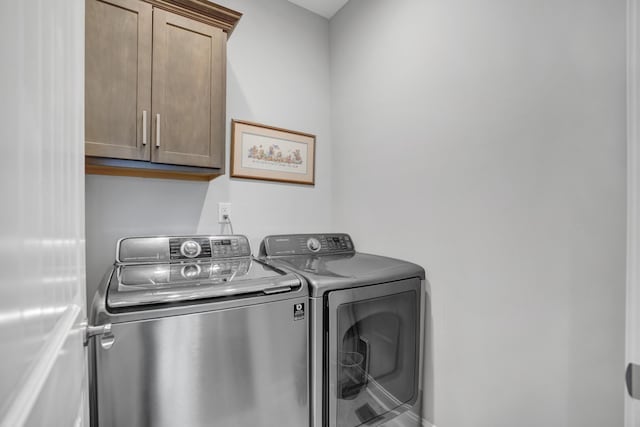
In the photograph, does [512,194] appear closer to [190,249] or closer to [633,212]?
[633,212]

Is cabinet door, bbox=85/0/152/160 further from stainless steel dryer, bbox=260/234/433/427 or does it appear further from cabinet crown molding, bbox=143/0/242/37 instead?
stainless steel dryer, bbox=260/234/433/427

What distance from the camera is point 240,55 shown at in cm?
200

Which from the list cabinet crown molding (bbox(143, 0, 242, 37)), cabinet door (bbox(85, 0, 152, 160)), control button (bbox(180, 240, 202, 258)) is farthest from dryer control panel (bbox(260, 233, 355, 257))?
cabinet crown molding (bbox(143, 0, 242, 37))

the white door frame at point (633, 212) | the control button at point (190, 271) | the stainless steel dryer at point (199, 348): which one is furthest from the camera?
the control button at point (190, 271)

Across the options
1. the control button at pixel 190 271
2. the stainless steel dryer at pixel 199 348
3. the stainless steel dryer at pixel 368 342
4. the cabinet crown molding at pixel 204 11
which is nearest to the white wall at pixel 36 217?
the stainless steel dryer at pixel 199 348

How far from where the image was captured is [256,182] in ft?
6.77

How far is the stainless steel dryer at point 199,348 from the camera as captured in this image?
0.90 metres

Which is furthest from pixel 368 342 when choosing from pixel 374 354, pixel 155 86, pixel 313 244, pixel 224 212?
pixel 155 86

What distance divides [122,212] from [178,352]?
3.35 feet

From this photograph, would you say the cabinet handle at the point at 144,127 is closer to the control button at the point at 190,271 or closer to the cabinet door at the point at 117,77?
the cabinet door at the point at 117,77

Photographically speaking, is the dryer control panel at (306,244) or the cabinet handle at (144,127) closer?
the cabinet handle at (144,127)

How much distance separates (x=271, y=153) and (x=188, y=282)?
1237 mm

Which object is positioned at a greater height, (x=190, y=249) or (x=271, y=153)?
(x=271, y=153)

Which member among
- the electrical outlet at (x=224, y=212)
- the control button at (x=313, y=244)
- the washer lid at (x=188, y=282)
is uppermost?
the electrical outlet at (x=224, y=212)
